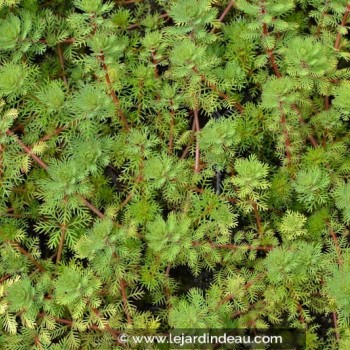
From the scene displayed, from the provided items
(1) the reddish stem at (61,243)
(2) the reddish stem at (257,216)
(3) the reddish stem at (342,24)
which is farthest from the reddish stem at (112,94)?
(3) the reddish stem at (342,24)

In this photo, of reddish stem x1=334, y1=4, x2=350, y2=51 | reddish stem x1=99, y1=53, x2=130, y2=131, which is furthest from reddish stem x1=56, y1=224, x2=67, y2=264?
reddish stem x1=334, y1=4, x2=350, y2=51

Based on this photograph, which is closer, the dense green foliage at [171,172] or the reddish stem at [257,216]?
the dense green foliage at [171,172]

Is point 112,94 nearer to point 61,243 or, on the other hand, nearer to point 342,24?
point 61,243

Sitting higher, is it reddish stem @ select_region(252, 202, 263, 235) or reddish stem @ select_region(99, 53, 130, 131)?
reddish stem @ select_region(99, 53, 130, 131)

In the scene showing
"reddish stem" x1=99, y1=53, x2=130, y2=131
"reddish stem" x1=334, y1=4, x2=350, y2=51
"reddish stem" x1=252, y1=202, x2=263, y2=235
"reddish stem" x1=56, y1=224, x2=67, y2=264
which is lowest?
"reddish stem" x1=56, y1=224, x2=67, y2=264

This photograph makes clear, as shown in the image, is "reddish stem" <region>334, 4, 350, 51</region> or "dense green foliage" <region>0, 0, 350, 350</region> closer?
"dense green foliage" <region>0, 0, 350, 350</region>

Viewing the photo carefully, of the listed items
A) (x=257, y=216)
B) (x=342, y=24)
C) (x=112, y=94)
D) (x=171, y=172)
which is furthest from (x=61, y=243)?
(x=342, y=24)

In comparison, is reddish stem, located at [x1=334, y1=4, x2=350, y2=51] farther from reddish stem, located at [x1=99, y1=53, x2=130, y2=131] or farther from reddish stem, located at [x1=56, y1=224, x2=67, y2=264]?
reddish stem, located at [x1=56, y1=224, x2=67, y2=264]

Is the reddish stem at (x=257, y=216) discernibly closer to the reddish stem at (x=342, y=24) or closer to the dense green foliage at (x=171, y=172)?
the dense green foliage at (x=171, y=172)
